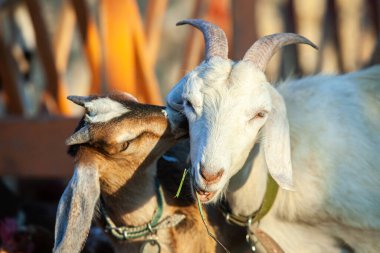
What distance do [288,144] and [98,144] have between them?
94 centimetres

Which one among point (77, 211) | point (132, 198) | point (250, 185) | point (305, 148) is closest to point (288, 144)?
point (250, 185)

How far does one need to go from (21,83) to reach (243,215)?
4.44m

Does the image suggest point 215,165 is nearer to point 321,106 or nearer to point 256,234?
point 256,234

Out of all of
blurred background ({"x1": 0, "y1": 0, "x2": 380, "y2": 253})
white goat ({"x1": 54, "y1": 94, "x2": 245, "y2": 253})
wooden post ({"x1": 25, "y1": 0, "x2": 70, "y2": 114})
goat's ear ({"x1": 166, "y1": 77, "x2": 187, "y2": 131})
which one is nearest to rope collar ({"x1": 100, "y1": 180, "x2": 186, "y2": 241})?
white goat ({"x1": 54, "y1": 94, "x2": 245, "y2": 253})

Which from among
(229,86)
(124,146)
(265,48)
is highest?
(265,48)

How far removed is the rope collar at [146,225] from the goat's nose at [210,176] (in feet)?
2.94

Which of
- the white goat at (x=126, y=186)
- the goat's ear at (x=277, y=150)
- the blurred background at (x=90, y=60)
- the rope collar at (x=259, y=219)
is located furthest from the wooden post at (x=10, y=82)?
the goat's ear at (x=277, y=150)

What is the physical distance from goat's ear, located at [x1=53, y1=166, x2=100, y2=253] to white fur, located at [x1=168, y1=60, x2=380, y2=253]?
57 cm

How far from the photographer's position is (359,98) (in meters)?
4.93

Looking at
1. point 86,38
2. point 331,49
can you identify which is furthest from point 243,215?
point 331,49

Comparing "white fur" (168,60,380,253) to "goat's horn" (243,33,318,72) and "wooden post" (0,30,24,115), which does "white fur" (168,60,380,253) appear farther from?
"wooden post" (0,30,24,115)

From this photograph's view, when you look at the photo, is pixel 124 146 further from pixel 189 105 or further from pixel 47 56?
pixel 47 56

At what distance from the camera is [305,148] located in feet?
15.4

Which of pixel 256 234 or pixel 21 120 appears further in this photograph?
pixel 21 120
